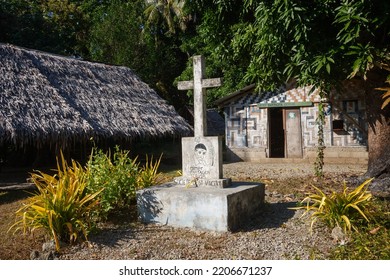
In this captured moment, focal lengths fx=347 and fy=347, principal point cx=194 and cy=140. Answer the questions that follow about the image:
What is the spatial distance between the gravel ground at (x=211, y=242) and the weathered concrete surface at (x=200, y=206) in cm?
14

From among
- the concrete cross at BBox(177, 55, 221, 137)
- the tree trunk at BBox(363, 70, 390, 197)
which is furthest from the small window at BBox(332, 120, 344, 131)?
the concrete cross at BBox(177, 55, 221, 137)

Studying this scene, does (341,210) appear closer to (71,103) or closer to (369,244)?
(369,244)

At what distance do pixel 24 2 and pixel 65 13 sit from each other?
2.41m

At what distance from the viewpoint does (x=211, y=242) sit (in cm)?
487

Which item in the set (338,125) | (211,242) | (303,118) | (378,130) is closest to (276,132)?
(303,118)

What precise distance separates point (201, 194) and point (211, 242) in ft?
2.67

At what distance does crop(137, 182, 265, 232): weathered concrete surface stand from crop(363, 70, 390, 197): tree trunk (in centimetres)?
376

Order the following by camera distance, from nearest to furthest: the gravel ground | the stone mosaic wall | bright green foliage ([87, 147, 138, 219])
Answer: the gravel ground
bright green foliage ([87, 147, 138, 219])
the stone mosaic wall

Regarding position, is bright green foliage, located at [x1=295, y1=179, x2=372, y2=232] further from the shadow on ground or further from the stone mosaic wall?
the stone mosaic wall

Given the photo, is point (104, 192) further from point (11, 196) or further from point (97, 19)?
point (97, 19)

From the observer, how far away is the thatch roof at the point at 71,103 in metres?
9.51

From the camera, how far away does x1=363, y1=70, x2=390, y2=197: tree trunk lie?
7935 millimetres

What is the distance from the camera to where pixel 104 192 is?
5.88 m

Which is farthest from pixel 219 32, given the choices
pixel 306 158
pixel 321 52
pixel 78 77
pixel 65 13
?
pixel 65 13
